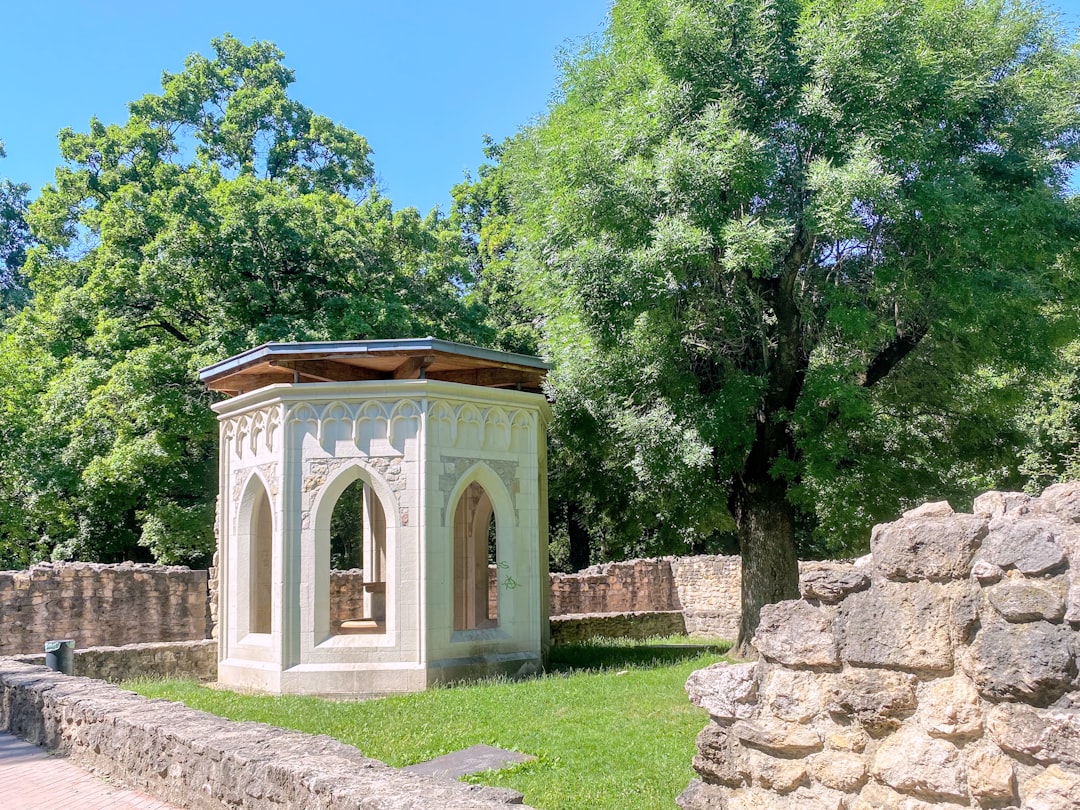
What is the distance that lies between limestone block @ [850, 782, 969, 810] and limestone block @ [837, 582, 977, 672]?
533 mm

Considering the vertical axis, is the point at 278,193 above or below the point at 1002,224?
above

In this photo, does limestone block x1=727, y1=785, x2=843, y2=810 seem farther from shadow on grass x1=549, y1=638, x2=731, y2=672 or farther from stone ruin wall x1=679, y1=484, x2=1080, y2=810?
shadow on grass x1=549, y1=638, x2=731, y2=672

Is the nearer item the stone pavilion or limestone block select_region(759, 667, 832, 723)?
limestone block select_region(759, 667, 832, 723)

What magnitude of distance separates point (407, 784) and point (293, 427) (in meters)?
8.83

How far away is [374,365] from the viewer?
14.3 meters

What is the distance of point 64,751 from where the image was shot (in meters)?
8.10

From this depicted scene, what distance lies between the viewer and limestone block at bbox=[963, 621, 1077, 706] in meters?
3.67

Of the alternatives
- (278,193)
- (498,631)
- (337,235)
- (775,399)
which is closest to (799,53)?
(775,399)

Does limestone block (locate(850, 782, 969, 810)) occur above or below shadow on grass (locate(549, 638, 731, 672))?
above

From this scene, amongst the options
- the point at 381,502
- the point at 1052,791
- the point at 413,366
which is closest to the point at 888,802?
the point at 1052,791

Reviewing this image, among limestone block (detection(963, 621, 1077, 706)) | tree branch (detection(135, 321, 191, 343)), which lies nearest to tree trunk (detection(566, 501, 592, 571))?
tree branch (detection(135, 321, 191, 343))

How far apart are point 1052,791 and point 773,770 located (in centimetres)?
137

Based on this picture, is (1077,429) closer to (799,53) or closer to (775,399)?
(775,399)

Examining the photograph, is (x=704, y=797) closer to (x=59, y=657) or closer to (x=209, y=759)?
(x=209, y=759)
